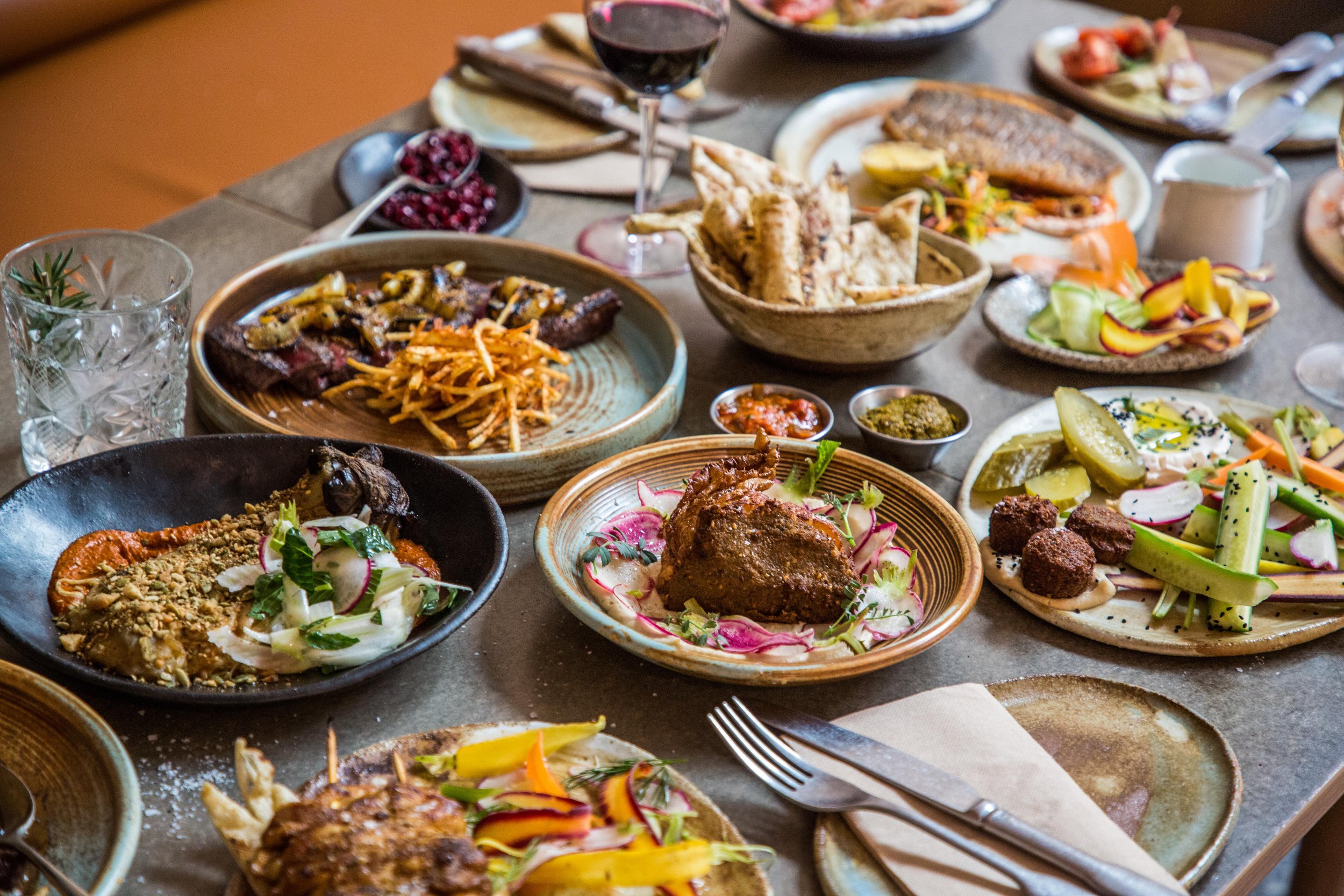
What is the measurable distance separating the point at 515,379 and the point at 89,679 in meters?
0.96

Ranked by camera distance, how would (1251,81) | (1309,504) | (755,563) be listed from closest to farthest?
(755,563)
(1309,504)
(1251,81)

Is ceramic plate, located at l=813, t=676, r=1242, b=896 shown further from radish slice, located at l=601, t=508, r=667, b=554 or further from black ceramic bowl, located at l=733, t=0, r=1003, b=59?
black ceramic bowl, located at l=733, t=0, r=1003, b=59

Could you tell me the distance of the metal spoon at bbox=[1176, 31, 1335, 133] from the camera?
3.52 meters

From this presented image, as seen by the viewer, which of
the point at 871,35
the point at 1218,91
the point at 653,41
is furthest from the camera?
the point at 1218,91

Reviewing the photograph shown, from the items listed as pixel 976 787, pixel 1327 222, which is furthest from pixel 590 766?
pixel 1327 222

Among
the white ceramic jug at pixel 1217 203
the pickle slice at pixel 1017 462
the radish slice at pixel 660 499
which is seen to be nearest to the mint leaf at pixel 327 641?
the radish slice at pixel 660 499

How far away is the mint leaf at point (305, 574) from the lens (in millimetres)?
1522

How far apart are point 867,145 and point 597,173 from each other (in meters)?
0.82

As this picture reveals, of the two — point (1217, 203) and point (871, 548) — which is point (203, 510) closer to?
point (871, 548)

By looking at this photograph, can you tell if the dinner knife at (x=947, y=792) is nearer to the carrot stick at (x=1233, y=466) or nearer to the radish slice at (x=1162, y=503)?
the radish slice at (x=1162, y=503)

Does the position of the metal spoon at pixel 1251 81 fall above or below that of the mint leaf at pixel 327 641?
above

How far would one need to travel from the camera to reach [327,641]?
1471 millimetres

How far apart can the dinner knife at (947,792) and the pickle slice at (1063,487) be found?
72 cm

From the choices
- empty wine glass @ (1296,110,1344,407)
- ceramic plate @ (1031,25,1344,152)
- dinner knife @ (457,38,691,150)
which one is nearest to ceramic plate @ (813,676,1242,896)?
empty wine glass @ (1296,110,1344,407)
